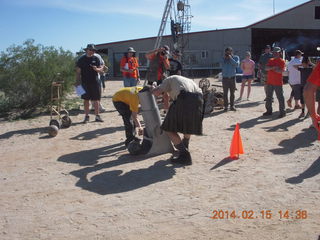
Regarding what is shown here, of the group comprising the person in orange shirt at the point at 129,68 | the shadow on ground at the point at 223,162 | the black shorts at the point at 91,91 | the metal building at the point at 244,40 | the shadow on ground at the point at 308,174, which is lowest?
the shadow on ground at the point at 308,174

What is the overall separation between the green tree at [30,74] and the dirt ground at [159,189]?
3481mm

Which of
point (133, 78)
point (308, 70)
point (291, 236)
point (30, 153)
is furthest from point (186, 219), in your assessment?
point (133, 78)

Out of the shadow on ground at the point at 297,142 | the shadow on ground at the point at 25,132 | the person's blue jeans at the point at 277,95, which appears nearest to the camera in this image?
the shadow on ground at the point at 297,142

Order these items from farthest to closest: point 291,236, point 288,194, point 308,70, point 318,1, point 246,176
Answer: point 318,1 → point 308,70 → point 246,176 → point 288,194 → point 291,236

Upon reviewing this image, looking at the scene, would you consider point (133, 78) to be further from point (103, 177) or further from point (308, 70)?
point (103, 177)

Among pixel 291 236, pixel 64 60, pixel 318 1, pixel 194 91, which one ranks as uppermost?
pixel 318 1

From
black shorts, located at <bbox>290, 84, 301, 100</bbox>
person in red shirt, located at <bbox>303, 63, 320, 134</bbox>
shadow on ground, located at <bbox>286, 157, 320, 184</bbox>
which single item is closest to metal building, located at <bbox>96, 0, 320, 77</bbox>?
black shorts, located at <bbox>290, 84, 301, 100</bbox>

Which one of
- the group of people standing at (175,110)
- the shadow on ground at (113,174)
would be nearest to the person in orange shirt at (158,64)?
the group of people standing at (175,110)

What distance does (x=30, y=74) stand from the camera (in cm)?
1123

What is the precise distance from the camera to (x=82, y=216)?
4.25m

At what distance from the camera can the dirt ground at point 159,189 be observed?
3924 mm

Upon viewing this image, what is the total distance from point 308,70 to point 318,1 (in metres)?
29.4

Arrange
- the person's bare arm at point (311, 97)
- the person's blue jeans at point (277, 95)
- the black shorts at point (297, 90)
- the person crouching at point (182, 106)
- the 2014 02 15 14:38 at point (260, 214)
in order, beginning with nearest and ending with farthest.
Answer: the person's bare arm at point (311, 97), the 2014 02 15 14:38 at point (260, 214), the person crouching at point (182, 106), the person's blue jeans at point (277, 95), the black shorts at point (297, 90)

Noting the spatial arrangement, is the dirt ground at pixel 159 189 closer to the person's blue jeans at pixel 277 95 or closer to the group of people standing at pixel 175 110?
the group of people standing at pixel 175 110
